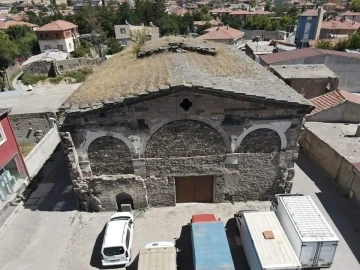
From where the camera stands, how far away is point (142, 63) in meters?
23.5

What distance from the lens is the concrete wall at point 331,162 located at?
1875 cm

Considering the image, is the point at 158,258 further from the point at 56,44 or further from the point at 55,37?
the point at 55,37

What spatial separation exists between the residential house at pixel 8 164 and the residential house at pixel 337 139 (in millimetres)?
22191

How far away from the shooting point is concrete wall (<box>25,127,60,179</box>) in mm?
23639

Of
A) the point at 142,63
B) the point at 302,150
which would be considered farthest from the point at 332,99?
the point at 142,63

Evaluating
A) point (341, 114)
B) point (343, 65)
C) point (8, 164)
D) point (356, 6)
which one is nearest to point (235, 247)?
point (341, 114)

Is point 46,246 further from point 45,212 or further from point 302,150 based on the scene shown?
point 302,150

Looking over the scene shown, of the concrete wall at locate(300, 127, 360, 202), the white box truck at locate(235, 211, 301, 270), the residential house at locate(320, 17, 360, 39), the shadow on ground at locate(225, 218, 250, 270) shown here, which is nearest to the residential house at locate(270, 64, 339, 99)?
the concrete wall at locate(300, 127, 360, 202)

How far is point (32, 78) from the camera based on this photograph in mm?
50875

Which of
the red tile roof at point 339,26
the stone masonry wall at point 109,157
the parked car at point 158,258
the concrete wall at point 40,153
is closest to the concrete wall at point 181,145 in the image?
the stone masonry wall at point 109,157

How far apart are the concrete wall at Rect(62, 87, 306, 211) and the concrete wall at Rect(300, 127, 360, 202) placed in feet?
13.5

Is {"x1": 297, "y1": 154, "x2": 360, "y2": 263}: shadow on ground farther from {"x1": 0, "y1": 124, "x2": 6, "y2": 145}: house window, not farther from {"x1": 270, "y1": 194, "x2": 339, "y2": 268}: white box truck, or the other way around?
{"x1": 0, "y1": 124, "x2": 6, "y2": 145}: house window

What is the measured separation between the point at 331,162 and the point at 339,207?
364 centimetres

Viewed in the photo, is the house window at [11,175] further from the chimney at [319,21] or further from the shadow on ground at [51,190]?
the chimney at [319,21]
